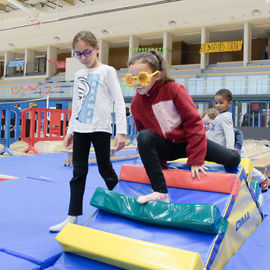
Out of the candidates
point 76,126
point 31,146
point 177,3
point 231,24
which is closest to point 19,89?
point 177,3

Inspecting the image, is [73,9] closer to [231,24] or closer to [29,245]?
[231,24]

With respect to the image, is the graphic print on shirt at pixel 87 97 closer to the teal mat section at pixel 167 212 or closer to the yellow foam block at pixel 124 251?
the teal mat section at pixel 167 212

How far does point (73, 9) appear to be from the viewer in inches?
697

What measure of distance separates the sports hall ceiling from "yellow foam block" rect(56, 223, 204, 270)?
52.2 feet

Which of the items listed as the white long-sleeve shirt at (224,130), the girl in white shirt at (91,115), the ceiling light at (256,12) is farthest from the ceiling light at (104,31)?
the girl in white shirt at (91,115)

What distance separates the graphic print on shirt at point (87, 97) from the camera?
1.82 m

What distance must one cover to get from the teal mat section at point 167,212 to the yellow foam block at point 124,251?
0.19 m

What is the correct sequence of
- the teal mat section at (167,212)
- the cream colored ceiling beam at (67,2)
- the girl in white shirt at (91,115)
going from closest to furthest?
the teal mat section at (167,212) < the girl in white shirt at (91,115) < the cream colored ceiling beam at (67,2)

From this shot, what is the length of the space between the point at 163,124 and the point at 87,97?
51 cm

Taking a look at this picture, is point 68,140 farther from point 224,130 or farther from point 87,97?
point 224,130

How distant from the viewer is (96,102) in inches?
72.1

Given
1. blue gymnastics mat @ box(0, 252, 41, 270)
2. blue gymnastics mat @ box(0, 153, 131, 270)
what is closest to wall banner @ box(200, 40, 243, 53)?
blue gymnastics mat @ box(0, 153, 131, 270)

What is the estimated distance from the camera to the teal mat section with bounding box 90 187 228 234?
4.18 ft

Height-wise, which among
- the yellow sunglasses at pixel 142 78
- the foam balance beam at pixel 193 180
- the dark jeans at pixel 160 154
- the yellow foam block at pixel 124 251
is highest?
the yellow sunglasses at pixel 142 78
